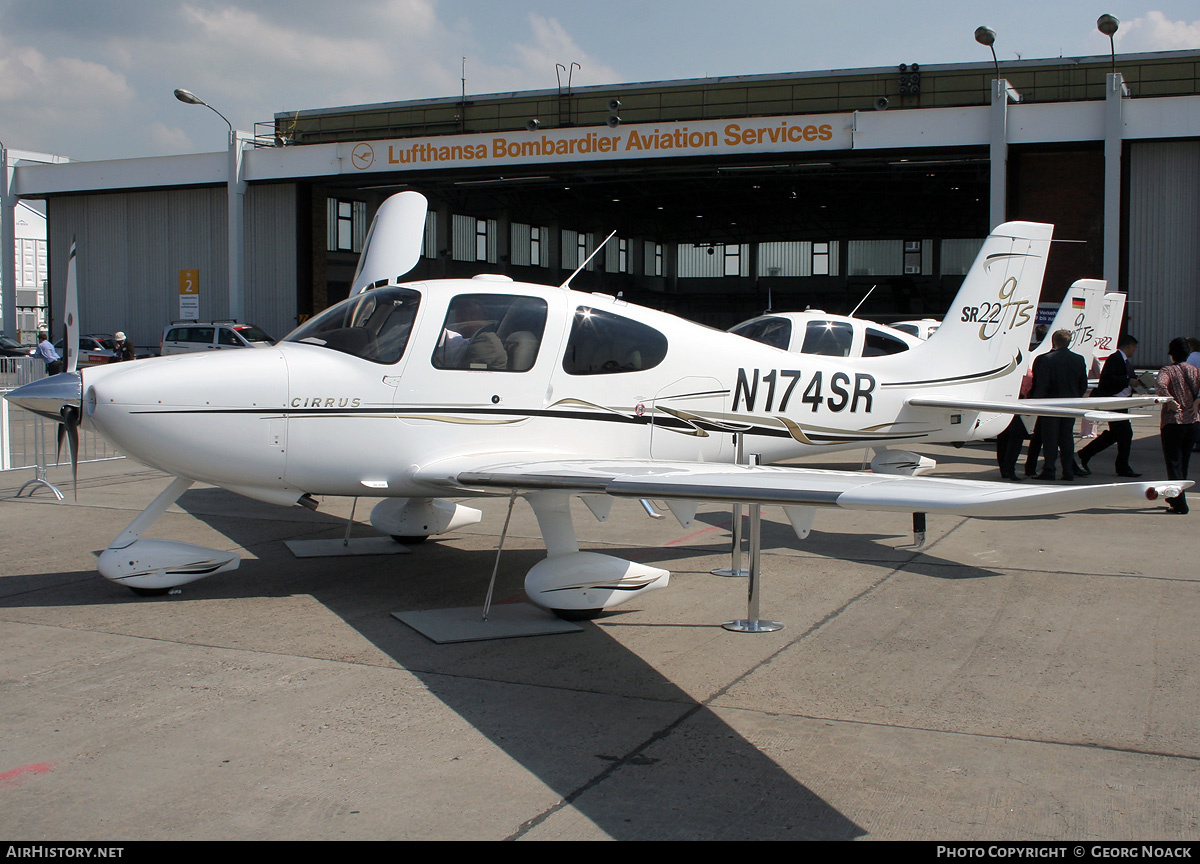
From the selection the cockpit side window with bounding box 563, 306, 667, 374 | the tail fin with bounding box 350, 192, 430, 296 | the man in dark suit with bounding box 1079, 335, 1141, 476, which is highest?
the tail fin with bounding box 350, 192, 430, 296

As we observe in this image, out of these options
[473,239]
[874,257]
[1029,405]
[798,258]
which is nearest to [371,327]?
[1029,405]

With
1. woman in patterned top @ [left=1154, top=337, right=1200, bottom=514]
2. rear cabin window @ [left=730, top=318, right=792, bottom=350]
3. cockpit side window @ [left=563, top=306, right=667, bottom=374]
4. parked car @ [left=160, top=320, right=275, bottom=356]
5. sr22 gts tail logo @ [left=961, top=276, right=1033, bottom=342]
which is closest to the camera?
cockpit side window @ [left=563, top=306, right=667, bottom=374]

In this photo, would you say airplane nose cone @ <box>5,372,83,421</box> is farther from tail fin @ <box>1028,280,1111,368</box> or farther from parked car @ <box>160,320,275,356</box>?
parked car @ <box>160,320,275,356</box>

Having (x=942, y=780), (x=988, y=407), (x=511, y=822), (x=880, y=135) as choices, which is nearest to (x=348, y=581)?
(x=511, y=822)

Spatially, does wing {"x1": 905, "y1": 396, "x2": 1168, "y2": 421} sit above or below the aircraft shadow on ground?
above

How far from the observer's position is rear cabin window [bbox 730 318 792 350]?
535 inches

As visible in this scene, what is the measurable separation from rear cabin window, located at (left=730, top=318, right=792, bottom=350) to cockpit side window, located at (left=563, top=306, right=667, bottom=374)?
7.01 meters

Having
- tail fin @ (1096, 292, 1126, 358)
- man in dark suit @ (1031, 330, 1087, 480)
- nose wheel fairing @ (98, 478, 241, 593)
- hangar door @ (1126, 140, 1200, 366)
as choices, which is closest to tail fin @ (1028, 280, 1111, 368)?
tail fin @ (1096, 292, 1126, 358)

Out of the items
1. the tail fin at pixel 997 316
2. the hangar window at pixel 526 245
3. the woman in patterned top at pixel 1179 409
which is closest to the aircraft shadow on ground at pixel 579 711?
the tail fin at pixel 997 316

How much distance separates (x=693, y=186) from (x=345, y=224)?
45.7ft

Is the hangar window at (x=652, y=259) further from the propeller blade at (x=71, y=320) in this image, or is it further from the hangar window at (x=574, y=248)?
the propeller blade at (x=71, y=320)

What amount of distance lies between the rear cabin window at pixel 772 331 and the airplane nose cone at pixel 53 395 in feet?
31.2

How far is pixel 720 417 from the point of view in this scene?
22.9ft

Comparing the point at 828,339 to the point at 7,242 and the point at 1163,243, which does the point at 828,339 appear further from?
the point at 7,242
